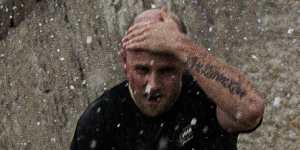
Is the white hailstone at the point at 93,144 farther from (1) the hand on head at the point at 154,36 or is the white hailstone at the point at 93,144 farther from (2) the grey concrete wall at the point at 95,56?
(2) the grey concrete wall at the point at 95,56

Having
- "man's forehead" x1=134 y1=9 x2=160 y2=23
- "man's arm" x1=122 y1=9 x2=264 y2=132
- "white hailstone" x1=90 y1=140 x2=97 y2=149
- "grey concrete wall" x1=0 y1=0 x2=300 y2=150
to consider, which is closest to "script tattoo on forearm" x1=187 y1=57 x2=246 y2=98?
"man's arm" x1=122 y1=9 x2=264 y2=132

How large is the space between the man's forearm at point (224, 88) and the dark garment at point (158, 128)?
8.8 inches

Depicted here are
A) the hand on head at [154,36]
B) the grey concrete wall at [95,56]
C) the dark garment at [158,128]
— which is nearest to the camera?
the hand on head at [154,36]

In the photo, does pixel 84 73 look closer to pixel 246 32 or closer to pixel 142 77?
pixel 246 32

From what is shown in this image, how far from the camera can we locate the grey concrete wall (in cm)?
476

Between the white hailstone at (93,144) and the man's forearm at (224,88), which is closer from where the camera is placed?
the man's forearm at (224,88)

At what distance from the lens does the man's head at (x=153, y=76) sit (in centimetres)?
291

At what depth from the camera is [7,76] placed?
5.68 m

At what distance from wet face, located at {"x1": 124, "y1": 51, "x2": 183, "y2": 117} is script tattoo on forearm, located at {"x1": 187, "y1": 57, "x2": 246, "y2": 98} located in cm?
8

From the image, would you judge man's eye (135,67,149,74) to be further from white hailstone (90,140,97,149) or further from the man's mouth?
white hailstone (90,140,97,149)

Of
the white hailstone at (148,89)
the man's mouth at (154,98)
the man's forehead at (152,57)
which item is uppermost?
the man's forehead at (152,57)

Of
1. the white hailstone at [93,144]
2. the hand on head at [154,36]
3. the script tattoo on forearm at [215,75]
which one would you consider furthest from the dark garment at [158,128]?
the hand on head at [154,36]

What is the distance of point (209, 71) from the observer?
2.86 metres

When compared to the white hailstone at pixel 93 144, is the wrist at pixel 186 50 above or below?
above
